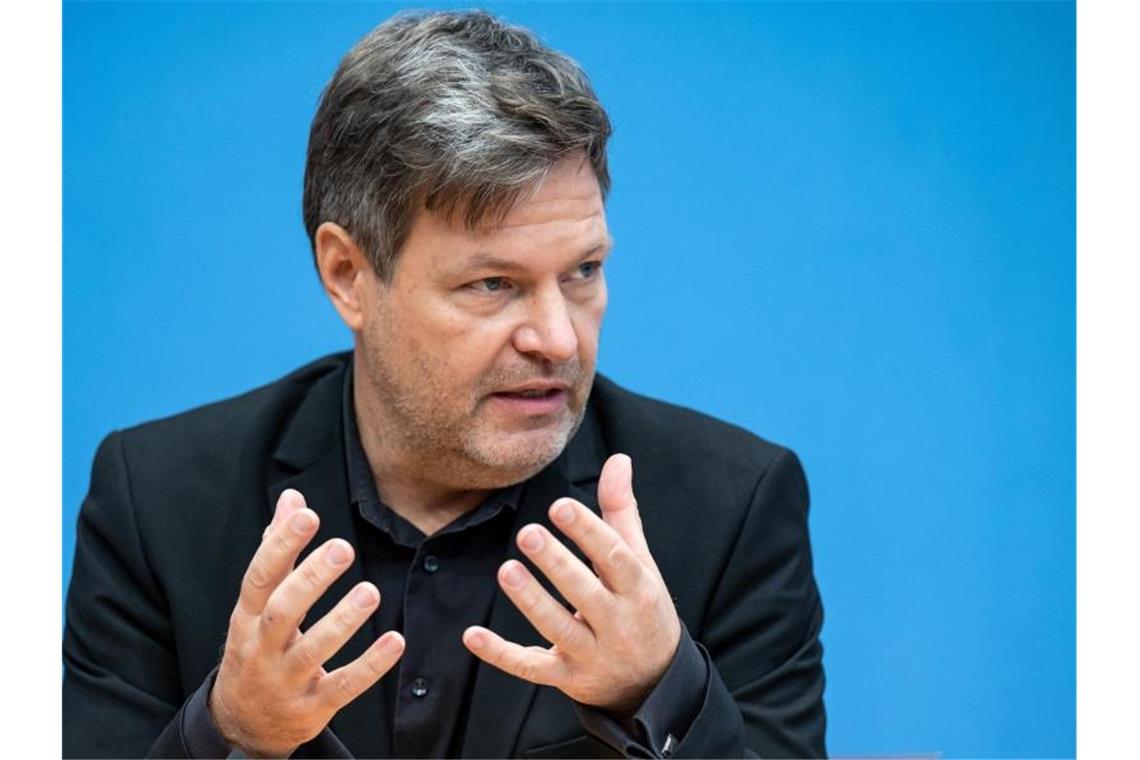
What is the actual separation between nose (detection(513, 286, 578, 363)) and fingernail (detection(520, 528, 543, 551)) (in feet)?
1.11

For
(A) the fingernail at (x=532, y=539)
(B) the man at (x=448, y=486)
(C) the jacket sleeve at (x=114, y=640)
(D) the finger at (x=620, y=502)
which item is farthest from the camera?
(C) the jacket sleeve at (x=114, y=640)

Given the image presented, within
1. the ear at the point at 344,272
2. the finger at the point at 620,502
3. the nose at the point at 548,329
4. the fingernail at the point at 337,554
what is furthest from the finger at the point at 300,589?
the ear at the point at 344,272

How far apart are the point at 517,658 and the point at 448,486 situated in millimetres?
447

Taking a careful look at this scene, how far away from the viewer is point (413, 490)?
186 centimetres

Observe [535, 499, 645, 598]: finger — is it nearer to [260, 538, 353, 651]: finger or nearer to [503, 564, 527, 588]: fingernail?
[503, 564, 527, 588]: fingernail

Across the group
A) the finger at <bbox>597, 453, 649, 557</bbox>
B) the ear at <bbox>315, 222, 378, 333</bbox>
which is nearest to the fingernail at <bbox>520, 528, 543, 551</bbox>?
the finger at <bbox>597, 453, 649, 557</bbox>

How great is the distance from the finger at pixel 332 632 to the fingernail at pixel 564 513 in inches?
7.1

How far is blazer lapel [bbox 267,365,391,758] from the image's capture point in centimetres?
173

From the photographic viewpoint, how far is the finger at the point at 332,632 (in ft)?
4.51

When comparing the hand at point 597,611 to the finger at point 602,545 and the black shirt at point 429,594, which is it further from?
the black shirt at point 429,594

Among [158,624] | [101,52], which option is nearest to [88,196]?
[101,52]

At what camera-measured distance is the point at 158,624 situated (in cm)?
180

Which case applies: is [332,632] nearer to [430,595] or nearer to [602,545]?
[602,545]

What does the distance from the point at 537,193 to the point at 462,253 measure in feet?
0.36
